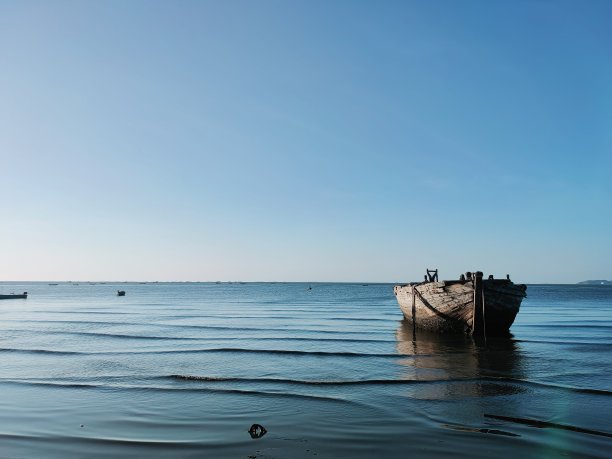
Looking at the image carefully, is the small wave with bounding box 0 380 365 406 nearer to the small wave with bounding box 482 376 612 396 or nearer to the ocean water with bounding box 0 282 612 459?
the ocean water with bounding box 0 282 612 459

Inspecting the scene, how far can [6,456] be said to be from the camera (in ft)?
23.7

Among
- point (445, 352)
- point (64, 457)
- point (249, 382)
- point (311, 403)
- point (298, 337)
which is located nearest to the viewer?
point (64, 457)

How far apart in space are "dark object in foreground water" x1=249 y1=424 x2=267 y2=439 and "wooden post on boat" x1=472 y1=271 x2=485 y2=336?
1504 centimetres

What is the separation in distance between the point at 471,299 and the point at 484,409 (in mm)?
12231

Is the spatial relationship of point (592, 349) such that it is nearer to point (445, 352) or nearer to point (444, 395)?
point (445, 352)

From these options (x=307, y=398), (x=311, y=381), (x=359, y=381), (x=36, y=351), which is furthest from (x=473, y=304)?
(x=36, y=351)

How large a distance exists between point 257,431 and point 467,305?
15.8 m

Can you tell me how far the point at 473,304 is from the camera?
70.8 feet

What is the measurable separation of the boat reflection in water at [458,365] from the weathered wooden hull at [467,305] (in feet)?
1.81

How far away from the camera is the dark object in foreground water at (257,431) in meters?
8.20

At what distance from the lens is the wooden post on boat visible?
21.1m

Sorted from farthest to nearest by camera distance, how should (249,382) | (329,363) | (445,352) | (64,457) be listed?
1. (445,352)
2. (329,363)
3. (249,382)
4. (64,457)

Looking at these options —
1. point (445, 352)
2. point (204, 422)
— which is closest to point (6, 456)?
point (204, 422)

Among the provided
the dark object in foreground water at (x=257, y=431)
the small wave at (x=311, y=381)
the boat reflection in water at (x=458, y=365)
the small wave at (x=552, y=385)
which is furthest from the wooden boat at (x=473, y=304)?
the dark object in foreground water at (x=257, y=431)
